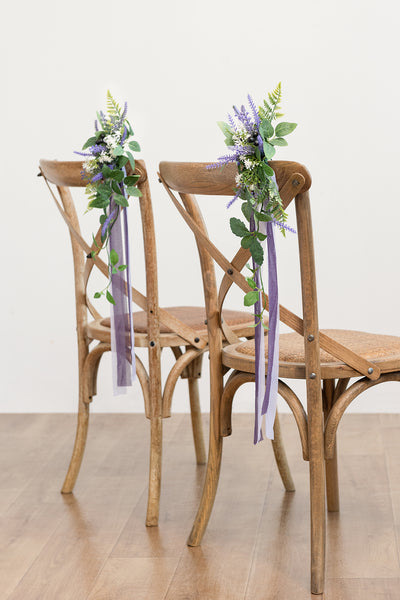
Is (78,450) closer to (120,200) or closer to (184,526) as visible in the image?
(184,526)

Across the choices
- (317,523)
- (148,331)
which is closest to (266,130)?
(148,331)

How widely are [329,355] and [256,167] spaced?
0.45 m

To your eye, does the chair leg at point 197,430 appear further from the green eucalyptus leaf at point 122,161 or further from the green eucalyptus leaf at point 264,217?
the green eucalyptus leaf at point 264,217

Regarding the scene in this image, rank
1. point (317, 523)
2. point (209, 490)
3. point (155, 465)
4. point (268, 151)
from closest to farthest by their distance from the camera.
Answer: point (268, 151) < point (317, 523) < point (209, 490) < point (155, 465)

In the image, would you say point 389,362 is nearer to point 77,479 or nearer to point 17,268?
point 77,479

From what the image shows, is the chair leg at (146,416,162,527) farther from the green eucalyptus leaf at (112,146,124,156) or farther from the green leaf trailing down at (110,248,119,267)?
the green eucalyptus leaf at (112,146,124,156)

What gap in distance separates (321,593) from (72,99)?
94.1 inches

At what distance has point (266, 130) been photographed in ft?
6.35

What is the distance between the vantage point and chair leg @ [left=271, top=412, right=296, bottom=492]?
8.64 feet

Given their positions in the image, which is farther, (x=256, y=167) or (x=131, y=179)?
(x=131, y=179)

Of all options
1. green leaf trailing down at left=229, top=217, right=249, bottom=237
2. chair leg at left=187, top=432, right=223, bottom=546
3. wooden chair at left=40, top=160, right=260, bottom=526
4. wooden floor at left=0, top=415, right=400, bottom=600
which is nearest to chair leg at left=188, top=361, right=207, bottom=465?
wooden floor at left=0, top=415, right=400, bottom=600

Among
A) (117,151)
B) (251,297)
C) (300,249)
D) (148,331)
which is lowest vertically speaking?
(148,331)

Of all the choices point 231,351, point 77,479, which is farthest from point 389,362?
point 77,479

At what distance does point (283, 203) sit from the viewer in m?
1.93
